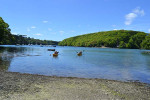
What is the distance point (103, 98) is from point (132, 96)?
2.71 metres

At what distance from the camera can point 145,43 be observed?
194 meters

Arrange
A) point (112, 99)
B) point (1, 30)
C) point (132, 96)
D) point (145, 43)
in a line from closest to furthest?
point (112, 99), point (132, 96), point (1, 30), point (145, 43)

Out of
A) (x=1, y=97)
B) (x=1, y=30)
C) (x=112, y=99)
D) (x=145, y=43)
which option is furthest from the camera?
(x=145, y=43)

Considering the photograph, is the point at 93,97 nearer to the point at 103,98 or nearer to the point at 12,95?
the point at 103,98

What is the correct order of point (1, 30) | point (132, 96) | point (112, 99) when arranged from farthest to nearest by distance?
point (1, 30) < point (132, 96) < point (112, 99)

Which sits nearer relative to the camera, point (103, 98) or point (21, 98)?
point (21, 98)

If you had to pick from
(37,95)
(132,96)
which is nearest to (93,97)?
(132,96)

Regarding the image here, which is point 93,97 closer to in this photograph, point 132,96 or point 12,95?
point 132,96

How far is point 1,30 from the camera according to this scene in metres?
84.6

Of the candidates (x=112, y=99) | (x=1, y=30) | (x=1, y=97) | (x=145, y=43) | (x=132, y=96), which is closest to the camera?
(x=1, y=97)

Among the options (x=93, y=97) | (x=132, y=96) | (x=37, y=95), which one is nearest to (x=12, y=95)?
(x=37, y=95)

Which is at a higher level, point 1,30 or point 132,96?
point 1,30

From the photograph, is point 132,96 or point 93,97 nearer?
point 93,97

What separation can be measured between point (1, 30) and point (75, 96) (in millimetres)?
87234
